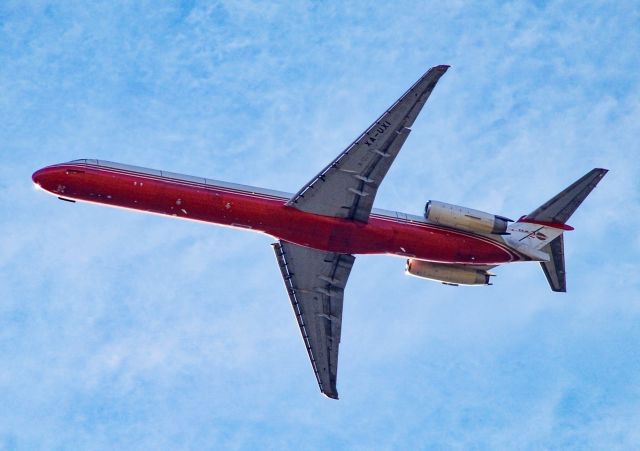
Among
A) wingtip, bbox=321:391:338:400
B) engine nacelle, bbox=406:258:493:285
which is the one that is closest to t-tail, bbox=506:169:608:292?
engine nacelle, bbox=406:258:493:285

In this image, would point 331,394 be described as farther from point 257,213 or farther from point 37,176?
point 37,176

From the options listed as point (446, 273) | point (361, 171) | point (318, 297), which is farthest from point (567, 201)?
point (318, 297)

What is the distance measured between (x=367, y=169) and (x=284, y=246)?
965 centimetres

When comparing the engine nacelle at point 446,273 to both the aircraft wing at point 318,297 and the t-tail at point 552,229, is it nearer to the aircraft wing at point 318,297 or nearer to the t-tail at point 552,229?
the t-tail at point 552,229

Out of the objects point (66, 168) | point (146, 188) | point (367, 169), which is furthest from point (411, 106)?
point (66, 168)

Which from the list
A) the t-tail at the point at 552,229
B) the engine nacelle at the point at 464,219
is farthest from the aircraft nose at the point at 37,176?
the t-tail at the point at 552,229

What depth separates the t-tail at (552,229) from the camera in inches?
2702

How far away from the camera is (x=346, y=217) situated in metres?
65.2

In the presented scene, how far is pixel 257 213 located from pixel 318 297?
10948mm

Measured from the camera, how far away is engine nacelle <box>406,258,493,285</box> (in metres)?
69.2

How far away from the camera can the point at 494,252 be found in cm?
6788

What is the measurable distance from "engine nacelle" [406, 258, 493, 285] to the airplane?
7 cm

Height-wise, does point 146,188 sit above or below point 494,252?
above

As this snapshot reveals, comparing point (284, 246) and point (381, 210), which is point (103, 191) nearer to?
point (284, 246)
